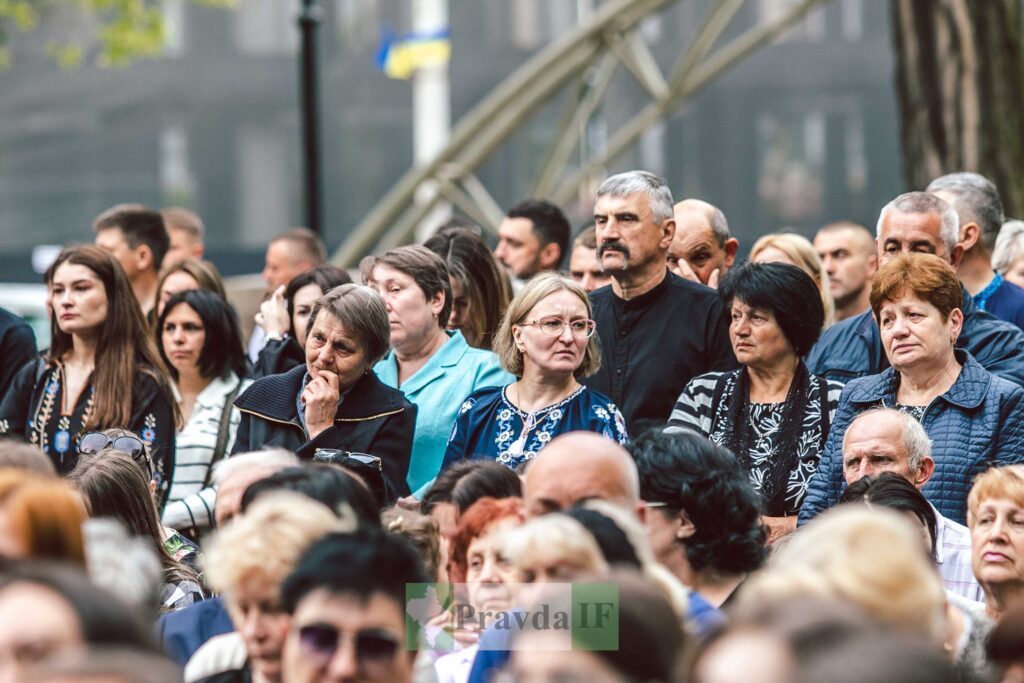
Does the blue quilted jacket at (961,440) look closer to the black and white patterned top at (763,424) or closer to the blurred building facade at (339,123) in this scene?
the black and white patterned top at (763,424)

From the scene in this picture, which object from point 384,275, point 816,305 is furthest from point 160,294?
point 816,305

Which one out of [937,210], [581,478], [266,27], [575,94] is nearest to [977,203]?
[937,210]

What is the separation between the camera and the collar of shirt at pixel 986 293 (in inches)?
305

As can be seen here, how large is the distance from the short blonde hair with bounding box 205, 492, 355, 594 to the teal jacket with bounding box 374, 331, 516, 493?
109 inches

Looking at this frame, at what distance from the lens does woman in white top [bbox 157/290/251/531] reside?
7906mm

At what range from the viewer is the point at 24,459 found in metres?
5.32

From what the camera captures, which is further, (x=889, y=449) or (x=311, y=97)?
(x=311, y=97)

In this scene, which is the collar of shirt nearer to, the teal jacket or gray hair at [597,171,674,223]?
gray hair at [597,171,674,223]

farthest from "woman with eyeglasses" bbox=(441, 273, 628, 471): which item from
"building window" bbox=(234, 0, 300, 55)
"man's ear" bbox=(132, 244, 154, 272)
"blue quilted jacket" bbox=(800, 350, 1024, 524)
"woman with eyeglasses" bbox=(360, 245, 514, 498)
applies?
"building window" bbox=(234, 0, 300, 55)

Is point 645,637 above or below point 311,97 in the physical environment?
below

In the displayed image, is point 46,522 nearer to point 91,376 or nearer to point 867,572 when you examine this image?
point 867,572

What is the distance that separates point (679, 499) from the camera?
16.4 ft

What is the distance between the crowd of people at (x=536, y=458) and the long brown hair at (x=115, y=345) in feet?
0.04

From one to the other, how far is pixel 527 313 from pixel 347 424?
0.83 meters
